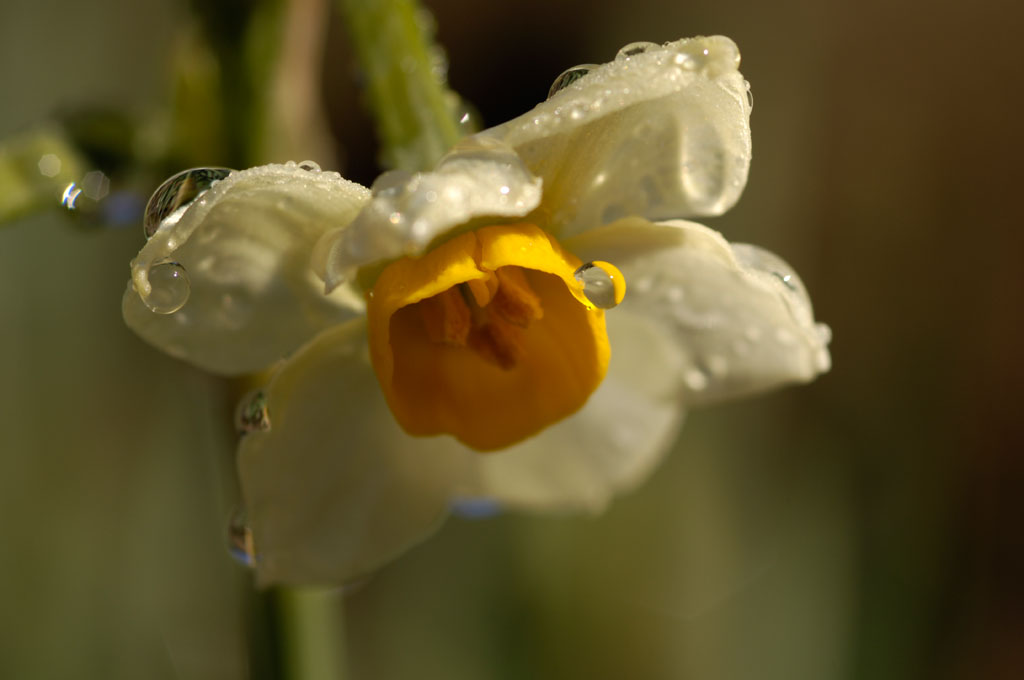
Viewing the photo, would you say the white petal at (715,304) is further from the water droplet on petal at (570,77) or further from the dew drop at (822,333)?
the water droplet on petal at (570,77)

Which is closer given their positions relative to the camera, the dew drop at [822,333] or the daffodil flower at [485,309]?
the daffodil flower at [485,309]

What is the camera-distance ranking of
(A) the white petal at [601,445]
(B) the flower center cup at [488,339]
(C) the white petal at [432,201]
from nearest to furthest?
(C) the white petal at [432,201] → (B) the flower center cup at [488,339] → (A) the white petal at [601,445]

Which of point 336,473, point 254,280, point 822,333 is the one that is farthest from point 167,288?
point 822,333

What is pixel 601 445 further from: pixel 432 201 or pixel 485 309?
pixel 432 201

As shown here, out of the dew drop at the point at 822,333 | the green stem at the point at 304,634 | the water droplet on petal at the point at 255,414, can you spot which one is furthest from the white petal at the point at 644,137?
the green stem at the point at 304,634

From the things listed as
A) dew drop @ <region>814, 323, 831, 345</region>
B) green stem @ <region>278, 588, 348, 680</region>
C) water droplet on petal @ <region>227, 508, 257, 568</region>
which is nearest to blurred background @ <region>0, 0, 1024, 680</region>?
green stem @ <region>278, 588, 348, 680</region>

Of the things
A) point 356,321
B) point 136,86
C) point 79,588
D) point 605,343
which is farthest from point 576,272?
point 136,86
